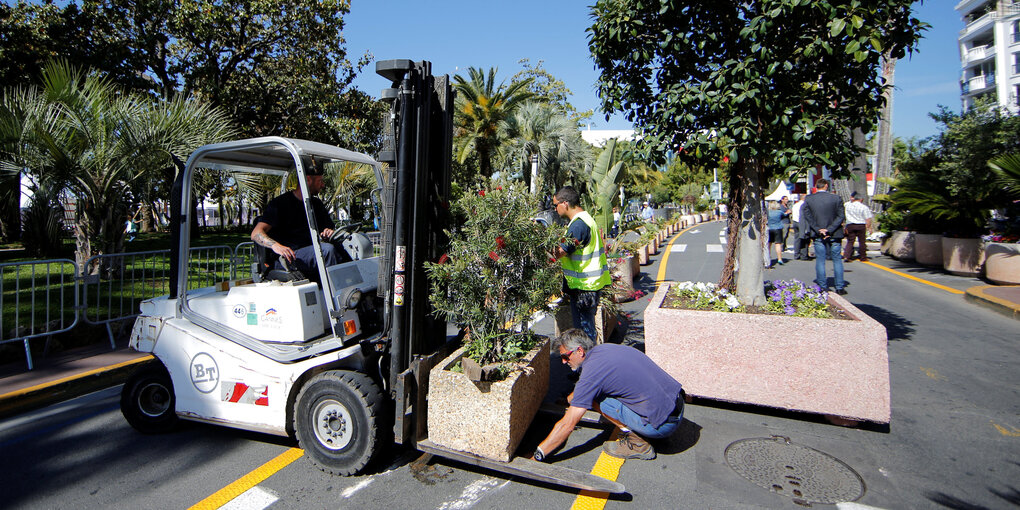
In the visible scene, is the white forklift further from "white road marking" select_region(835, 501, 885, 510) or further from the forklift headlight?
"white road marking" select_region(835, 501, 885, 510)

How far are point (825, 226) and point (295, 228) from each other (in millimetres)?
8608

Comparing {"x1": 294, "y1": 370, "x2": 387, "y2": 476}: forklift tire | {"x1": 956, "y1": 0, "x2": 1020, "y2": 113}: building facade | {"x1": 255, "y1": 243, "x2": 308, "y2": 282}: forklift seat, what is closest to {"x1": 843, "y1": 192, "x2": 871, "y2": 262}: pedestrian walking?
{"x1": 294, "y1": 370, "x2": 387, "y2": 476}: forklift tire

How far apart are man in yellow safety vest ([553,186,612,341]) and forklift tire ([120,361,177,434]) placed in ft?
11.6

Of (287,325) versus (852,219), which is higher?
(852,219)

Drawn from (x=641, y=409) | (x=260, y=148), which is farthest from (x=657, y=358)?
(x=260, y=148)

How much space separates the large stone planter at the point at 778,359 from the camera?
4156mm

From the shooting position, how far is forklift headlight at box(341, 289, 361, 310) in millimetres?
3924

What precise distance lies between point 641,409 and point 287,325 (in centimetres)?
261

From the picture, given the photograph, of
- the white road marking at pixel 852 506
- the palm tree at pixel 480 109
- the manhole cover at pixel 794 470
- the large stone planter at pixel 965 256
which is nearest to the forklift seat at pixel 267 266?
the manhole cover at pixel 794 470

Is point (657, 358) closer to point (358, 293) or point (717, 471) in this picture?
point (717, 471)

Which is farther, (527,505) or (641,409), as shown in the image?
(641,409)

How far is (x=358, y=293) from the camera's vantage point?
3.97 meters

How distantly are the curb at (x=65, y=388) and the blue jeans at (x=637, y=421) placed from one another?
4032 mm

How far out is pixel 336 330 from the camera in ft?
12.8
